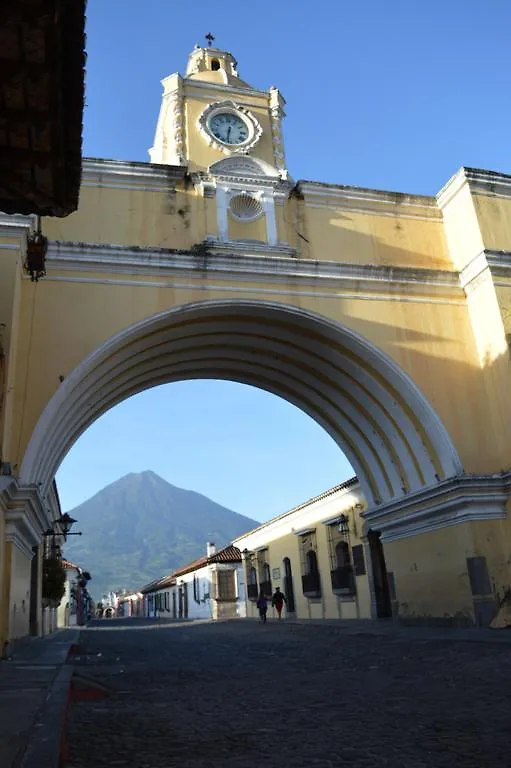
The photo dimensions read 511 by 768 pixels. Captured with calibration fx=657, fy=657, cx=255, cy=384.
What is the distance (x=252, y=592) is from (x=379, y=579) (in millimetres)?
12305

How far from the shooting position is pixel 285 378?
14.2m

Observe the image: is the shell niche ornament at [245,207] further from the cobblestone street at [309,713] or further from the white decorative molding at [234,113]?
the cobblestone street at [309,713]

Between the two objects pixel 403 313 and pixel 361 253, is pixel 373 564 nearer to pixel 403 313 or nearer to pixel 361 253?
pixel 403 313

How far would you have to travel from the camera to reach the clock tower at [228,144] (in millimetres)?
12273

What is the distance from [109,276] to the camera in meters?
11.1

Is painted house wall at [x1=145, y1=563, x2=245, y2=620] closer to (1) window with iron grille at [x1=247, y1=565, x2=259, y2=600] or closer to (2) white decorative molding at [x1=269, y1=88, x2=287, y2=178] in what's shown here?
(1) window with iron grille at [x1=247, y1=565, x2=259, y2=600]

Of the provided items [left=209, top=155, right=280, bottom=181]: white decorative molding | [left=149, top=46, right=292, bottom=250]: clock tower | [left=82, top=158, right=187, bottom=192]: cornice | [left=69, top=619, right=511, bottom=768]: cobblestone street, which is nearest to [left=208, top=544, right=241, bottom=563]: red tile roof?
[left=149, top=46, right=292, bottom=250]: clock tower

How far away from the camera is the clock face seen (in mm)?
13461

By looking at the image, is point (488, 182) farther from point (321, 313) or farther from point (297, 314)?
point (297, 314)

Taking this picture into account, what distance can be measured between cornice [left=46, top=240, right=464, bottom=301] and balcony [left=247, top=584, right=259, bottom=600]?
56.6 ft

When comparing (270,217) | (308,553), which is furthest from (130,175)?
(308,553)

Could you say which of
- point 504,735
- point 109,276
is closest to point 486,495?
point 109,276

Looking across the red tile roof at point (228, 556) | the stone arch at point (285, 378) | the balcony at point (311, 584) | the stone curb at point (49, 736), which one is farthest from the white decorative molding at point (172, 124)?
the red tile roof at point (228, 556)

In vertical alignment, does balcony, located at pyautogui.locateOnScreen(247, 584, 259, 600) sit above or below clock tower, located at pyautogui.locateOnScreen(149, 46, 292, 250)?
below
